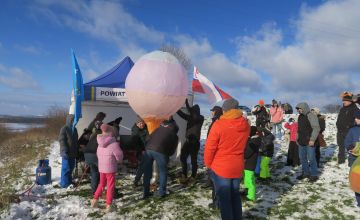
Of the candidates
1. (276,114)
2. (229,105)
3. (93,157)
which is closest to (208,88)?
(93,157)

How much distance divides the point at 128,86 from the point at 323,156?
7.49 m

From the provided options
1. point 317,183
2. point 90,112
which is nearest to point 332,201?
point 317,183

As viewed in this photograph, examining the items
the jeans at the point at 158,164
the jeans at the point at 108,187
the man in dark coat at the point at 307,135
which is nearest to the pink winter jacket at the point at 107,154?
the jeans at the point at 108,187

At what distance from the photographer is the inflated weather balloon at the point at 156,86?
258 inches

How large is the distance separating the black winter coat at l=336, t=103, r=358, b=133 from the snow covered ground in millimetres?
1323

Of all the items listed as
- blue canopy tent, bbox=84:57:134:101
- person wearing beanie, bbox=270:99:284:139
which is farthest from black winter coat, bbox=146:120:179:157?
person wearing beanie, bbox=270:99:284:139

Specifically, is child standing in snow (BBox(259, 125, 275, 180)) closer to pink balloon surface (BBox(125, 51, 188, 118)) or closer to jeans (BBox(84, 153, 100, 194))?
pink balloon surface (BBox(125, 51, 188, 118))

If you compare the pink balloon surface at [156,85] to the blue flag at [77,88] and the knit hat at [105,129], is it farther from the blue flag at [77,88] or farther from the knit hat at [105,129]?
the blue flag at [77,88]

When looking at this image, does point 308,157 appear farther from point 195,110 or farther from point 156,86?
point 156,86

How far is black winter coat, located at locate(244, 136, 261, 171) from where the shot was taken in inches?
266

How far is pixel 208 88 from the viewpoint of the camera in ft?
30.3

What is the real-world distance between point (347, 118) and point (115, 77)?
6.40m

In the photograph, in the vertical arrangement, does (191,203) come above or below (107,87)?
below

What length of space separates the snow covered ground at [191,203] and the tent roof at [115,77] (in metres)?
2.42
